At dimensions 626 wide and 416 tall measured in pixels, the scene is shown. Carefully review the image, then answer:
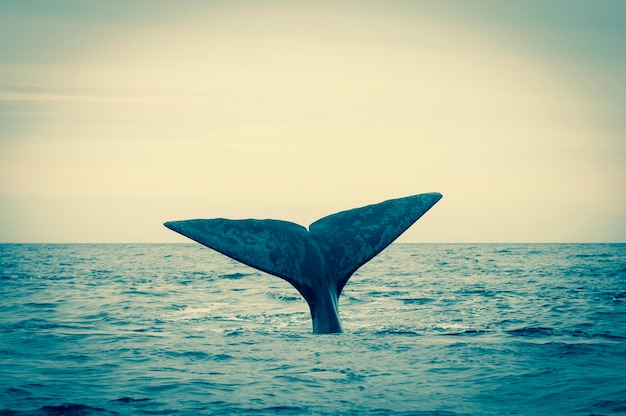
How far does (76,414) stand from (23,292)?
16032 mm

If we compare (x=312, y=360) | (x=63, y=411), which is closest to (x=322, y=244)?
(x=312, y=360)

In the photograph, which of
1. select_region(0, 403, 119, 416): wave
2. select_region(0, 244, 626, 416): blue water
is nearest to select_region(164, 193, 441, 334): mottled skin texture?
select_region(0, 244, 626, 416): blue water

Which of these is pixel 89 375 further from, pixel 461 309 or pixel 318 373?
pixel 461 309

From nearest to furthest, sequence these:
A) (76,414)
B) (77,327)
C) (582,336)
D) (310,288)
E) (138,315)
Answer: (76,414) → (310,288) → (582,336) → (77,327) → (138,315)

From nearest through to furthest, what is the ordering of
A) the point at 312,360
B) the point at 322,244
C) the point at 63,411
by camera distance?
the point at 63,411
the point at 312,360
the point at 322,244

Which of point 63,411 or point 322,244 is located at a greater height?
point 322,244

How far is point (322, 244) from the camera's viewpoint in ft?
29.3

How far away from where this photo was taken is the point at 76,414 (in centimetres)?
569

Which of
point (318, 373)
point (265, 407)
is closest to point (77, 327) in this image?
point (318, 373)

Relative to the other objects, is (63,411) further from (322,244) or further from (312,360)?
(322,244)

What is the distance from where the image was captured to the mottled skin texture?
8438 mm

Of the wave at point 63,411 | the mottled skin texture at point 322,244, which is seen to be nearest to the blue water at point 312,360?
the wave at point 63,411

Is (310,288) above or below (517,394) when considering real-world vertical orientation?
above

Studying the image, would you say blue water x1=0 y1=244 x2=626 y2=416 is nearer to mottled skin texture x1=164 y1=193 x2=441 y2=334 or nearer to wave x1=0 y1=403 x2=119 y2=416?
wave x1=0 y1=403 x2=119 y2=416
